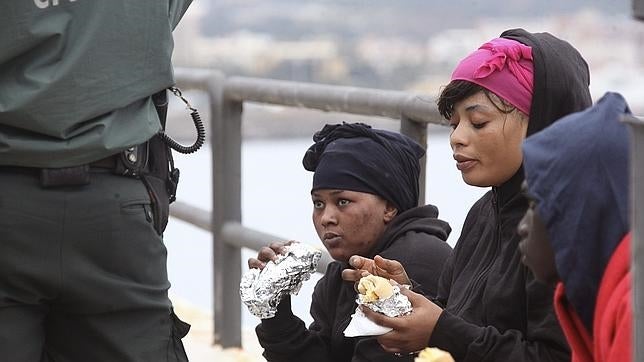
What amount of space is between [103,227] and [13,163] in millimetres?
222

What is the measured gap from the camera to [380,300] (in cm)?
273

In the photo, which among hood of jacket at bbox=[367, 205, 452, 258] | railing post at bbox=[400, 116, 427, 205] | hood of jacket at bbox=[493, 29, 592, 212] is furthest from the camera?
railing post at bbox=[400, 116, 427, 205]

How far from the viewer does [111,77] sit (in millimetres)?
2984

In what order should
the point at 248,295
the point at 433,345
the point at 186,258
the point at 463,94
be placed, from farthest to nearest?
the point at 186,258 → the point at 248,295 → the point at 463,94 → the point at 433,345

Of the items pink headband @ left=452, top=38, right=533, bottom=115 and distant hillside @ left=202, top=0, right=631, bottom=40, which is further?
distant hillside @ left=202, top=0, right=631, bottom=40

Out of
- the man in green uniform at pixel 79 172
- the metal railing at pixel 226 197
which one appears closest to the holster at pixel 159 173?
the man in green uniform at pixel 79 172

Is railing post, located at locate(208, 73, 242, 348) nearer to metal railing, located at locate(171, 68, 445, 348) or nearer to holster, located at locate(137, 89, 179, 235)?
metal railing, located at locate(171, 68, 445, 348)

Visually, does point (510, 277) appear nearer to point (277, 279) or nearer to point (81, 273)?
point (277, 279)

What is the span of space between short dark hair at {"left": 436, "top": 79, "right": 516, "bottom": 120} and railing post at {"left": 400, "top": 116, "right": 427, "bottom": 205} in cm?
88

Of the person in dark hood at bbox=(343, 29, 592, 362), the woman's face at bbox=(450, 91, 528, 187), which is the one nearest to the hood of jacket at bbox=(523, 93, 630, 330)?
the person in dark hood at bbox=(343, 29, 592, 362)

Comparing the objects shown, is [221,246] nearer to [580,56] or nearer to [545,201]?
[580,56]

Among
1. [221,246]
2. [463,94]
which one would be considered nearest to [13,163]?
[463,94]

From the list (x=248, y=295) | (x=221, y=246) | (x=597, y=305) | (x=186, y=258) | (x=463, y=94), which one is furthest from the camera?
(x=186, y=258)

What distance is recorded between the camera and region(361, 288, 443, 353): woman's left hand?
108 inches
